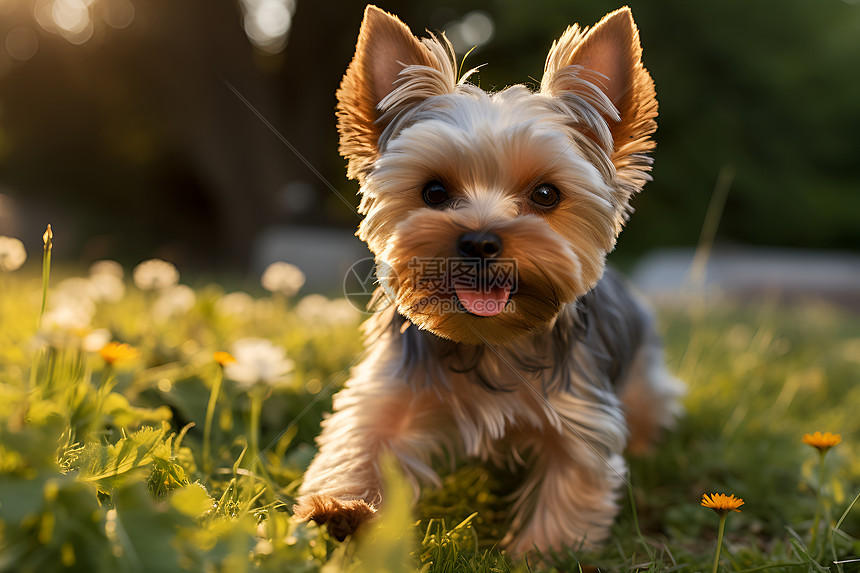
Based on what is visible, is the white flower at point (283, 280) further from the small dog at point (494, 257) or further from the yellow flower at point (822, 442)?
the yellow flower at point (822, 442)

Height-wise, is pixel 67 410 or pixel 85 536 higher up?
pixel 85 536

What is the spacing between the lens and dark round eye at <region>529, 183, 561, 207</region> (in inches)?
107

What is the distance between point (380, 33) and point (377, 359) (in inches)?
56.4

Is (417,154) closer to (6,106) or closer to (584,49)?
(584,49)

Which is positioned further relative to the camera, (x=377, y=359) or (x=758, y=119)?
(x=758, y=119)

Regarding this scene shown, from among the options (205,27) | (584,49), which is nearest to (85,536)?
(584,49)

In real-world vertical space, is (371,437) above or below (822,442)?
below

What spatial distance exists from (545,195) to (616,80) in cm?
62

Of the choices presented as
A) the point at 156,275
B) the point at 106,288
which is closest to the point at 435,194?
the point at 156,275

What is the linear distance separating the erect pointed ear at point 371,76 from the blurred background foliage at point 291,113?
7588mm

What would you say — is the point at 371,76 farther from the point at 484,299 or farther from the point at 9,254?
the point at 9,254

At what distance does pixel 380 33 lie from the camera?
2799mm

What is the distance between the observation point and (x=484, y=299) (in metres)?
2.52

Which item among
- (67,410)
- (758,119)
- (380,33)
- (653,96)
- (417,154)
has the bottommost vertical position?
(758,119)
